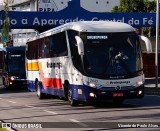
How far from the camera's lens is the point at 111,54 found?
727 inches

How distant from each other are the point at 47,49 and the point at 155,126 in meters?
11.3

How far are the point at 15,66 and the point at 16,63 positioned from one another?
0.27m

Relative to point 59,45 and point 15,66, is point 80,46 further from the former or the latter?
point 15,66

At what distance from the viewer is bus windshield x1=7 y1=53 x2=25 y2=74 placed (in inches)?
1426

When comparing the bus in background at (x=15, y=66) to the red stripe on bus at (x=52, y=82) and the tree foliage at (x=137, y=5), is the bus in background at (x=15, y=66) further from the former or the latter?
the tree foliage at (x=137, y=5)

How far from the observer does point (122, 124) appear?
536 inches

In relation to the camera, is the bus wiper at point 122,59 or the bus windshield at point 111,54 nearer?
the bus windshield at point 111,54

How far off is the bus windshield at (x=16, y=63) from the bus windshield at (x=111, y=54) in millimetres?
18155

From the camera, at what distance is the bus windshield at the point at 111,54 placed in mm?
18297

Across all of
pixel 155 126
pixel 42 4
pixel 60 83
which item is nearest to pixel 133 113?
pixel 155 126

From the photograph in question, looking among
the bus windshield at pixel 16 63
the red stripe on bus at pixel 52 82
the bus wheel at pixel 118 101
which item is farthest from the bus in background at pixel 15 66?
the bus wheel at pixel 118 101

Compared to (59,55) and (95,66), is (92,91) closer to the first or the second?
(95,66)

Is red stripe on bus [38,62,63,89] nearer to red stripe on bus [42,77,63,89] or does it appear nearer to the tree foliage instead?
red stripe on bus [42,77,63,89]

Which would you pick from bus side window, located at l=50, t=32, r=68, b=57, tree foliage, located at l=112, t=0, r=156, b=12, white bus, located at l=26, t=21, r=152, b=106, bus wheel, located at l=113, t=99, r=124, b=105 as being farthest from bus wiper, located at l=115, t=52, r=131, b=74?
tree foliage, located at l=112, t=0, r=156, b=12
